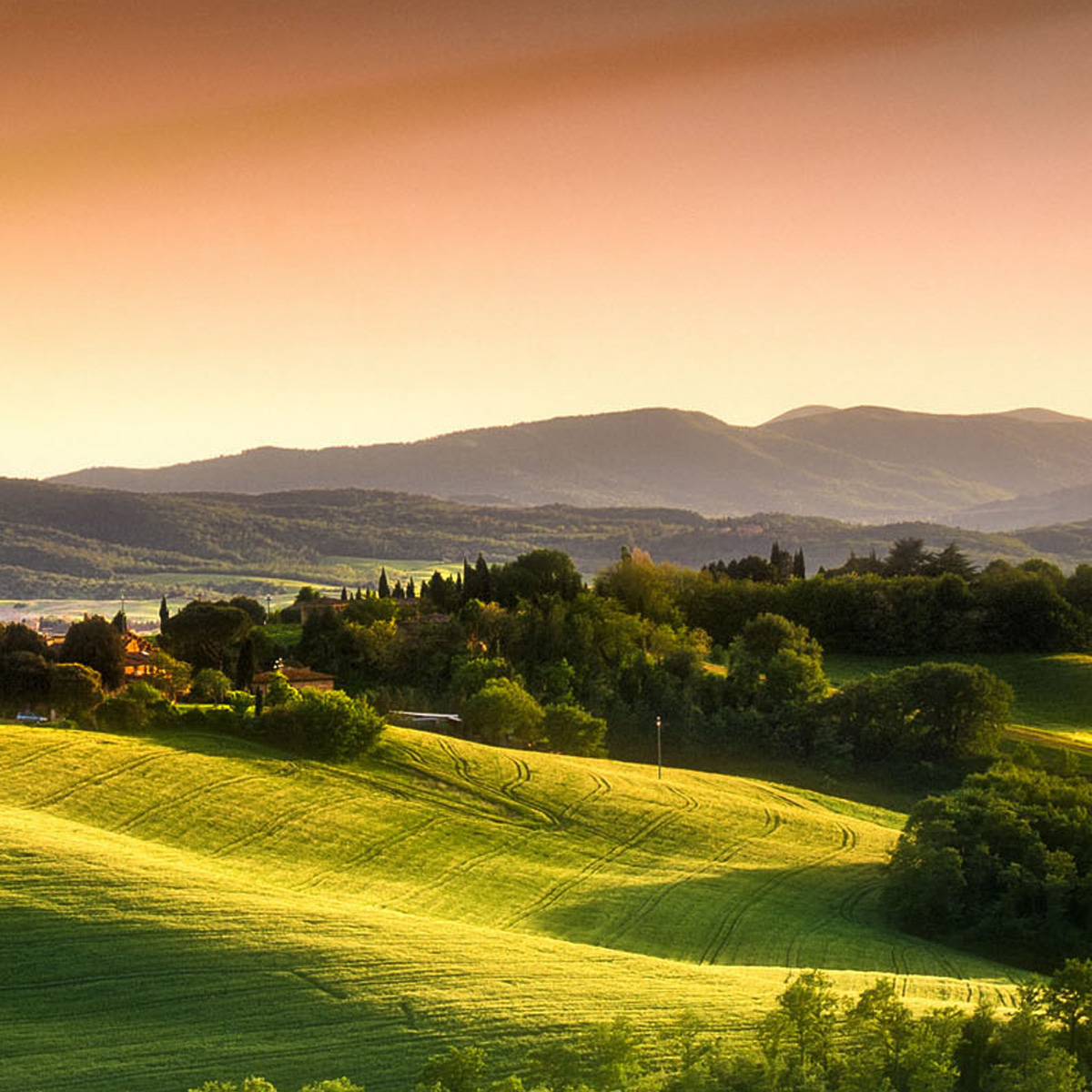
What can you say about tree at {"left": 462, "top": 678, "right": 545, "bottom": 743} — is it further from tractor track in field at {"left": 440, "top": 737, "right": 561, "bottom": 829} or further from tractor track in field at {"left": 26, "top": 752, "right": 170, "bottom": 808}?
tractor track in field at {"left": 26, "top": 752, "right": 170, "bottom": 808}

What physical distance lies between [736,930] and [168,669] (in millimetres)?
50772

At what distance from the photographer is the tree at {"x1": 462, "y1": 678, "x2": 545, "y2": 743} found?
80000 millimetres

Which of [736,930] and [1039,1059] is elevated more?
[1039,1059]

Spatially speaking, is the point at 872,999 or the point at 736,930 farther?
the point at 736,930

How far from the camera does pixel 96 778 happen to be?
49.1 m

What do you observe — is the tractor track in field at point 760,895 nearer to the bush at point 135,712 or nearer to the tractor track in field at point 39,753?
the tractor track in field at point 39,753

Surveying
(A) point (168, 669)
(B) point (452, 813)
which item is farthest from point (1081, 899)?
(A) point (168, 669)

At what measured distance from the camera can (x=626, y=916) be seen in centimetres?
4356

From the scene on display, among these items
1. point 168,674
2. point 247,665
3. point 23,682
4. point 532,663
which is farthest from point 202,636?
point 23,682

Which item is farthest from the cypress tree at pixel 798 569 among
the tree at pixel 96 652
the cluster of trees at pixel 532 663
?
the tree at pixel 96 652

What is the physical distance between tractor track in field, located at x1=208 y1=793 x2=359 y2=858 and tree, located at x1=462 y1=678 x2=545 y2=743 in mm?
26086

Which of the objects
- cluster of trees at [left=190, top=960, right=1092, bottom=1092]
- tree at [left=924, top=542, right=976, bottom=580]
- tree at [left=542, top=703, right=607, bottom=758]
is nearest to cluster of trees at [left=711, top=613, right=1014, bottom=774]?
tree at [left=542, top=703, right=607, bottom=758]

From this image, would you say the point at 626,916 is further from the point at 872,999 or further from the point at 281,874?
the point at 872,999

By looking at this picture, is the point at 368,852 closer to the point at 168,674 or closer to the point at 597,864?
the point at 597,864
